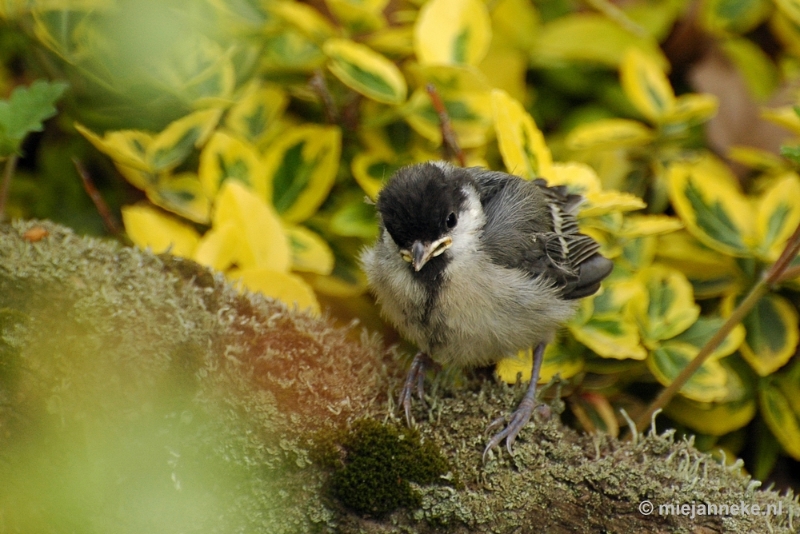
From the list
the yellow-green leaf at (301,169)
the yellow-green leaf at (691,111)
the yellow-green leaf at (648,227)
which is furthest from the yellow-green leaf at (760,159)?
the yellow-green leaf at (301,169)

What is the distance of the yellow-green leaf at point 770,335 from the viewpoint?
2309mm

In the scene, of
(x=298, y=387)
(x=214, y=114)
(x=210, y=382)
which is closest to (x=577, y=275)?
(x=298, y=387)

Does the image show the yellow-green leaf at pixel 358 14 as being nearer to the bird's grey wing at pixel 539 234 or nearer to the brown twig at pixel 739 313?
the bird's grey wing at pixel 539 234

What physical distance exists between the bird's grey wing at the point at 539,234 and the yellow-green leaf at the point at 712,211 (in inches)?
15.1

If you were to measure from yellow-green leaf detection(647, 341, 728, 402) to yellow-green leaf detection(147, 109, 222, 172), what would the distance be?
5.46ft

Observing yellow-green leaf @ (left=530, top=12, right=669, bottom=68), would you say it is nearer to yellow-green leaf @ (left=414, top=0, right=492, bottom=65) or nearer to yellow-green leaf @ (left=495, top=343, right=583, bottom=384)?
yellow-green leaf @ (left=414, top=0, right=492, bottom=65)

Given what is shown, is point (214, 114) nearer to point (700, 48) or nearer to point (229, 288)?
point (229, 288)

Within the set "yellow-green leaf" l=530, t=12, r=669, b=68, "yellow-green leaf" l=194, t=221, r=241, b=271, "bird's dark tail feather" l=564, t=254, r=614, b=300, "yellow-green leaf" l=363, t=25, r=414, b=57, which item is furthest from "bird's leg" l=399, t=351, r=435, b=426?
"yellow-green leaf" l=530, t=12, r=669, b=68

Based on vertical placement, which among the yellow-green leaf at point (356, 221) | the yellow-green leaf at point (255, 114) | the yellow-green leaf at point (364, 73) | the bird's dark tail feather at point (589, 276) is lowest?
the yellow-green leaf at point (356, 221)

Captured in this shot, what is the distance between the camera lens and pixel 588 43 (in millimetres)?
3107

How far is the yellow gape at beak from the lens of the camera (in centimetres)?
184

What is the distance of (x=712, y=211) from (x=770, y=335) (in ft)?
1.50

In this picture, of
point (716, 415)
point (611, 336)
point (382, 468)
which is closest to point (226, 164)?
point (382, 468)

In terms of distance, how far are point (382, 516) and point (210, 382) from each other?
0.52 metres
